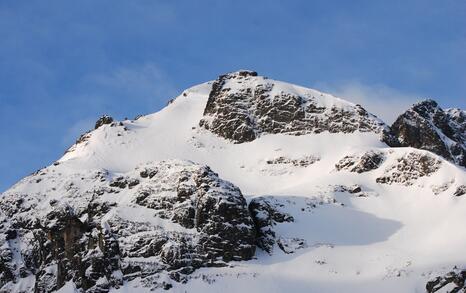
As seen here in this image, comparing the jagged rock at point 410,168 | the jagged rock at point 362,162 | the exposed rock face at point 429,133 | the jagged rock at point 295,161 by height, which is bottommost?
the jagged rock at point 410,168

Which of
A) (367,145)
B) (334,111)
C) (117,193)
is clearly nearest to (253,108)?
(334,111)

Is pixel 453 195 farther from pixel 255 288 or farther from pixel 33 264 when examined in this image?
pixel 33 264

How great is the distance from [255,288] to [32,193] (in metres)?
37.6

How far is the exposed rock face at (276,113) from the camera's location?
13538cm

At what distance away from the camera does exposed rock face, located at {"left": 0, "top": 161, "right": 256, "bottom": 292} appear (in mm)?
96062

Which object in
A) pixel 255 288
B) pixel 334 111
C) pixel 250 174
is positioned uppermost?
pixel 334 111

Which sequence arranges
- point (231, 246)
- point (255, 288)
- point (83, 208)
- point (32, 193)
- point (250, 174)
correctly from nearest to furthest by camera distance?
point (255, 288)
point (231, 246)
point (83, 208)
point (32, 193)
point (250, 174)

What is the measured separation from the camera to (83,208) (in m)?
106

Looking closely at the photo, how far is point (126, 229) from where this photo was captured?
99.7 m

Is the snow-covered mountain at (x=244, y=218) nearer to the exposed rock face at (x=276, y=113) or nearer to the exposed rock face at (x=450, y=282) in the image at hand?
the exposed rock face at (x=450, y=282)

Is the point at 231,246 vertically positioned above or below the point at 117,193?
below

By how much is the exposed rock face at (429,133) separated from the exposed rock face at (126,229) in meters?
39.6

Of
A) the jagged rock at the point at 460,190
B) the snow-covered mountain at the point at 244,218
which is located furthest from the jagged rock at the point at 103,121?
the jagged rock at the point at 460,190

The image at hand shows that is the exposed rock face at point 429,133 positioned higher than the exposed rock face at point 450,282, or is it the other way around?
the exposed rock face at point 429,133
